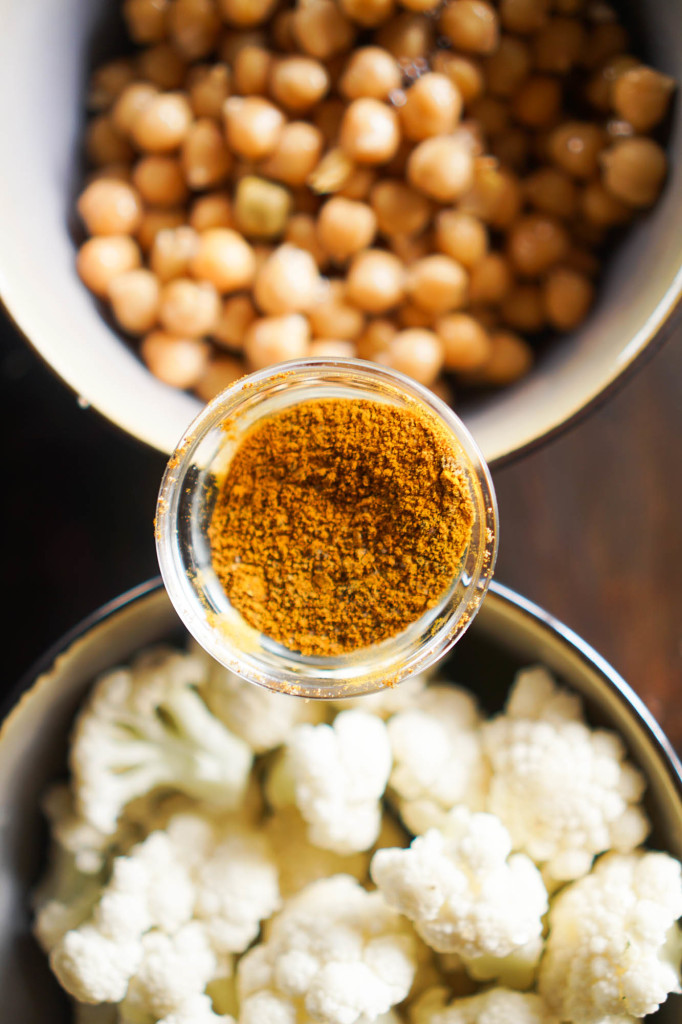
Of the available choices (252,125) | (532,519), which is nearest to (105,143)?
(252,125)

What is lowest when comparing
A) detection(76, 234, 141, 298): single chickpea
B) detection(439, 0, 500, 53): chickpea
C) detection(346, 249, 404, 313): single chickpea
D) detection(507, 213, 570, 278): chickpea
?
detection(76, 234, 141, 298): single chickpea

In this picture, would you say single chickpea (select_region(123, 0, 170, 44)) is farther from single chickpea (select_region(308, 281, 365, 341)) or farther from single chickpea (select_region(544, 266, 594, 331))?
single chickpea (select_region(544, 266, 594, 331))

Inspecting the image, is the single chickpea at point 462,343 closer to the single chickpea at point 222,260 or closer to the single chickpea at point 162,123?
the single chickpea at point 222,260

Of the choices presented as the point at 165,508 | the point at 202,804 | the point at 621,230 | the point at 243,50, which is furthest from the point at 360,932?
the point at 243,50

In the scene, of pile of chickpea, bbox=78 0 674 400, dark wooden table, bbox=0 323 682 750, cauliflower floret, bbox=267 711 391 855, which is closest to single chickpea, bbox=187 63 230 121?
pile of chickpea, bbox=78 0 674 400

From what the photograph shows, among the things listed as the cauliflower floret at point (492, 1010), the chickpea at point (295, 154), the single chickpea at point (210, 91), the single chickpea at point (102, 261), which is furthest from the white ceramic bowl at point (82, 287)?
the cauliflower floret at point (492, 1010)

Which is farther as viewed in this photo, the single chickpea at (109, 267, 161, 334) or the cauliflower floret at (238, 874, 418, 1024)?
the single chickpea at (109, 267, 161, 334)
